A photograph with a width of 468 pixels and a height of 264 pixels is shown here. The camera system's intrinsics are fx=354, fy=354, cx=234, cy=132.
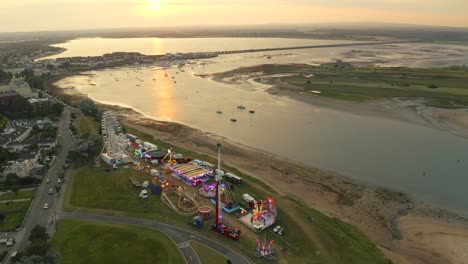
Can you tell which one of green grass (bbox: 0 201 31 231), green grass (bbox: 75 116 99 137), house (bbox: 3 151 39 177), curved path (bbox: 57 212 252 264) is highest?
house (bbox: 3 151 39 177)

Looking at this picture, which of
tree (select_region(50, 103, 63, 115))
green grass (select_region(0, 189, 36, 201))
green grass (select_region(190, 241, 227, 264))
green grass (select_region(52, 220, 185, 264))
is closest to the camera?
green grass (select_region(190, 241, 227, 264))

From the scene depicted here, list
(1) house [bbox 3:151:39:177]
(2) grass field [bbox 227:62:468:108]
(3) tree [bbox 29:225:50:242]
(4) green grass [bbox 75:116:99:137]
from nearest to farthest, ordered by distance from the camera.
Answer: (3) tree [bbox 29:225:50:242] < (1) house [bbox 3:151:39:177] < (4) green grass [bbox 75:116:99:137] < (2) grass field [bbox 227:62:468:108]

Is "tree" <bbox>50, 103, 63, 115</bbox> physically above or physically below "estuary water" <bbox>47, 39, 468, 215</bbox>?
above

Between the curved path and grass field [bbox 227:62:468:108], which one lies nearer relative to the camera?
the curved path

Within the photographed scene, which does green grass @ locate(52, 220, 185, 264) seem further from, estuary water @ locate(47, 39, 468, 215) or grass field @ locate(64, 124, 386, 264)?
estuary water @ locate(47, 39, 468, 215)

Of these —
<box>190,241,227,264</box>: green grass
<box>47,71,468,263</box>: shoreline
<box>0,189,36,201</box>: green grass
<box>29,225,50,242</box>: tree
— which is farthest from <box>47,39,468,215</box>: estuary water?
<box>29,225,50,242</box>: tree

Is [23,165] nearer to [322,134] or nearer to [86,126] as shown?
[86,126]

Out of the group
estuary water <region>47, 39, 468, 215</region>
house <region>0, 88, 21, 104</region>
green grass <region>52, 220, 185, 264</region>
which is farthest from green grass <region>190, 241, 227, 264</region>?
house <region>0, 88, 21, 104</region>

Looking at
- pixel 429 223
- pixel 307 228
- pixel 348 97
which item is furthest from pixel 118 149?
pixel 348 97
